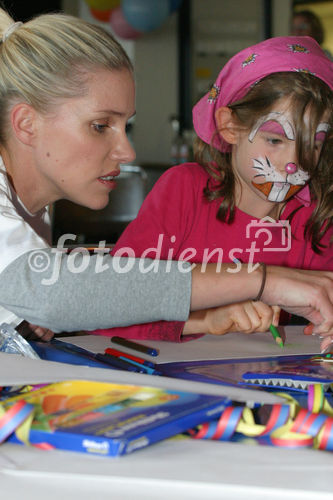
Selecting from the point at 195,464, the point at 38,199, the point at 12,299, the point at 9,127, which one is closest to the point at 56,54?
the point at 9,127

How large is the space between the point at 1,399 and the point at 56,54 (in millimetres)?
617

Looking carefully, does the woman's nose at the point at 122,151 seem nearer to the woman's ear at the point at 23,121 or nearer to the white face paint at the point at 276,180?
the woman's ear at the point at 23,121

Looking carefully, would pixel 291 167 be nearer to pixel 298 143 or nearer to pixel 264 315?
pixel 298 143

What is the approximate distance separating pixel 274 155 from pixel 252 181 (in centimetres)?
8

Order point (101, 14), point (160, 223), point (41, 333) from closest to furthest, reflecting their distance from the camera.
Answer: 1. point (41, 333)
2. point (160, 223)
3. point (101, 14)

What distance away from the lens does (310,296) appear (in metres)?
0.77

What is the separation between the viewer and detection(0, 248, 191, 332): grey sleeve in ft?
2.43

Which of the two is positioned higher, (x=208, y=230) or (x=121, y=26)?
(x=121, y=26)

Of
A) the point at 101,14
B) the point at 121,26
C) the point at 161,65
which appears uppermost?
the point at 101,14

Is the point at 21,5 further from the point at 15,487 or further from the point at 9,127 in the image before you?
the point at 15,487

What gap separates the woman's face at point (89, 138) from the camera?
1017 mm

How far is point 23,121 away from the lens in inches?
41.5

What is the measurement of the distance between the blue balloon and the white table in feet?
16.5

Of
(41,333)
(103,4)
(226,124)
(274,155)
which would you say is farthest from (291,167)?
(103,4)
